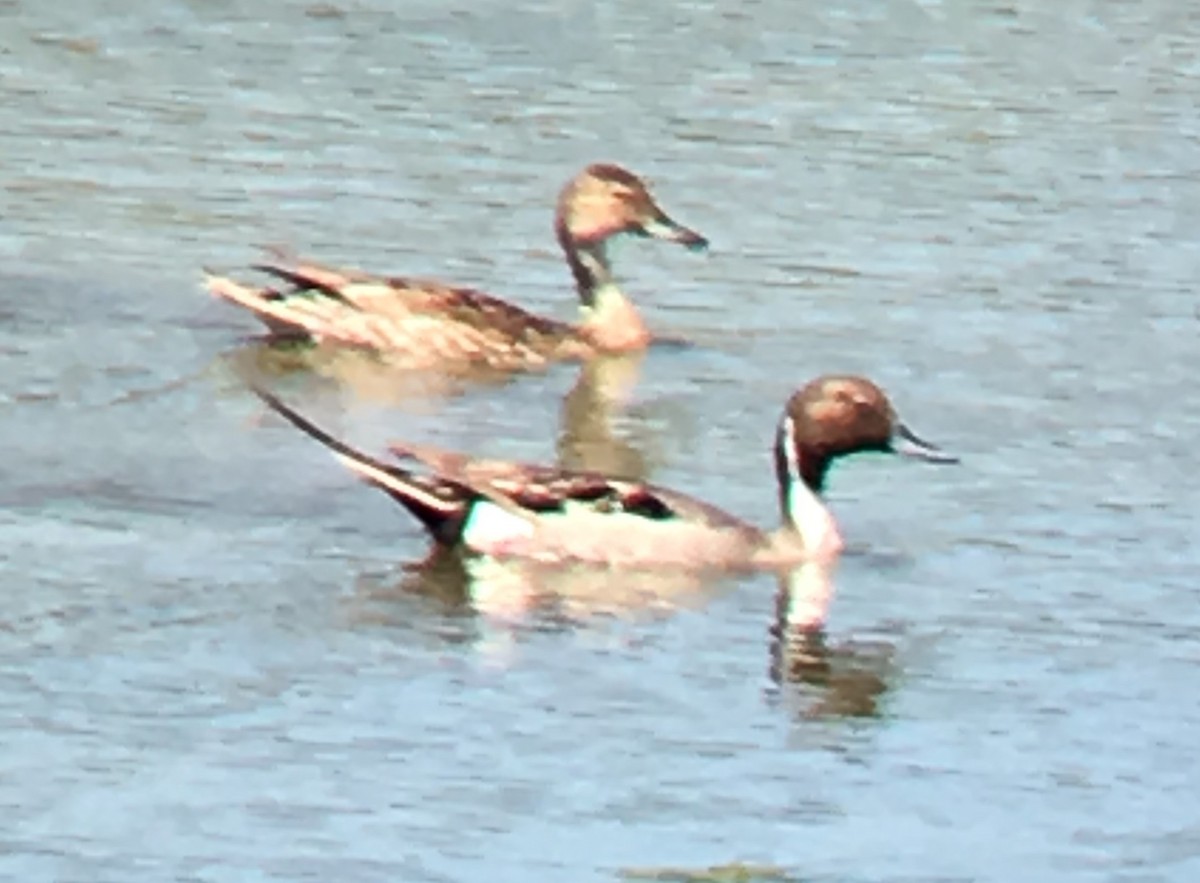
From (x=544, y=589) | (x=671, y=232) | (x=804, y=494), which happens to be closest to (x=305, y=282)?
(x=671, y=232)

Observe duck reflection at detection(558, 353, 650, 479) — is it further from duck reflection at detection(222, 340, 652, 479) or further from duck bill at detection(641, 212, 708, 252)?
duck bill at detection(641, 212, 708, 252)

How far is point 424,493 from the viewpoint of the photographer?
14242 millimetres

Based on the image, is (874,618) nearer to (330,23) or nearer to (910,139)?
(910,139)

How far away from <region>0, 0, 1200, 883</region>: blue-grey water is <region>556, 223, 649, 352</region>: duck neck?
184mm

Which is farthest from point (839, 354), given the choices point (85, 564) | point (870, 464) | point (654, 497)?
point (85, 564)

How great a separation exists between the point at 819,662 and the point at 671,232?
203 inches

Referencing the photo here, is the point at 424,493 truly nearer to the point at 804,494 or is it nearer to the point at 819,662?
the point at 804,494

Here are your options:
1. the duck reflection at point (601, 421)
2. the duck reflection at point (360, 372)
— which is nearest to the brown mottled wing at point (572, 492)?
the duck reflection at point (601, 421)

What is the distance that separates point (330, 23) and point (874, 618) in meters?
8.92

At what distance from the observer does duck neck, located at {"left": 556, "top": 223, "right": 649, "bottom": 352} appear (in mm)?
17422

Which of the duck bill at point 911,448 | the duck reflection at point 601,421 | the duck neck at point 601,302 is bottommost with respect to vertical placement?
the duck reflection at point 601,421

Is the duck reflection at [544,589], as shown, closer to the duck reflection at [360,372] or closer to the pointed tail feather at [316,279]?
the duck reflection at [360,372]

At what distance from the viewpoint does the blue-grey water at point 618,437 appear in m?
11.4

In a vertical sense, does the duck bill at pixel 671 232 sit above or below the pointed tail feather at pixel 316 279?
above
